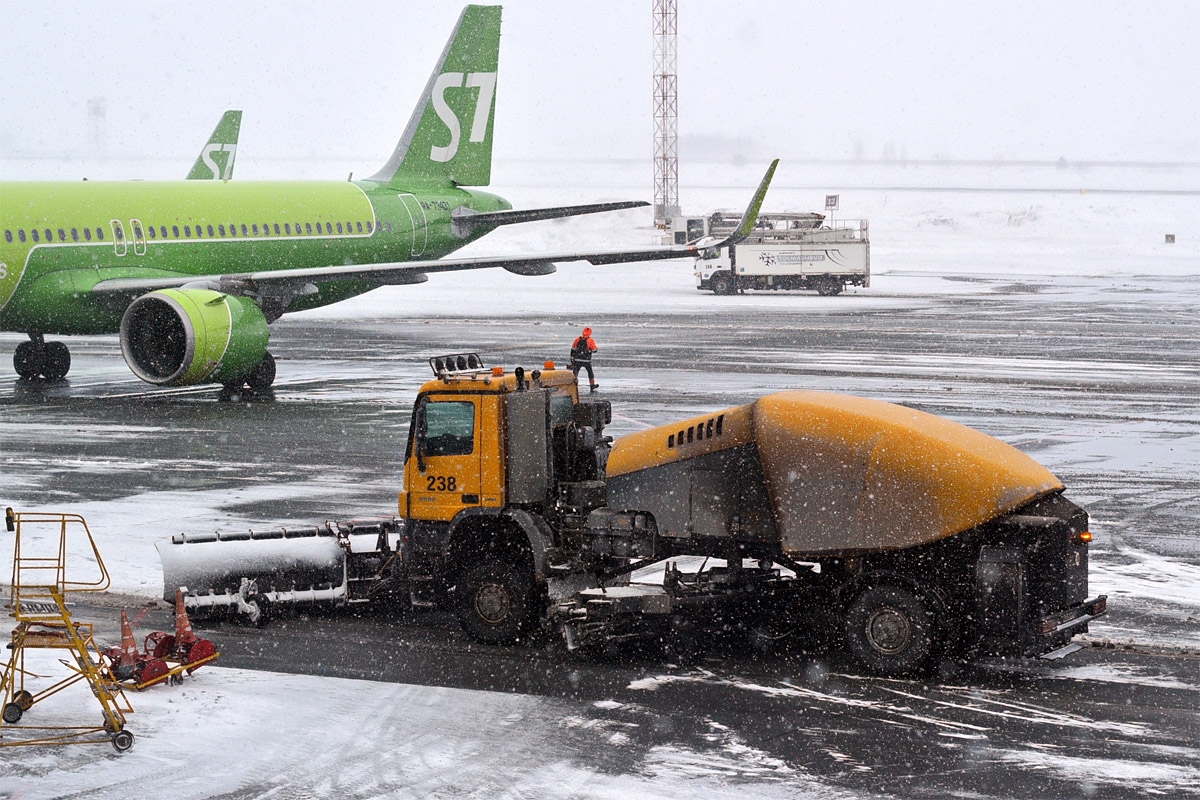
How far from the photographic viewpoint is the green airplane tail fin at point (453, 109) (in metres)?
40.1

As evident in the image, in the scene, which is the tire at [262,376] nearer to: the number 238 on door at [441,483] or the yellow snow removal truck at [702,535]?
the yellow snow removal truck at [702,535]

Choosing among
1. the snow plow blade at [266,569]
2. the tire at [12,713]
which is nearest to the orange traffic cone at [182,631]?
the snow plow blade at [266,569]

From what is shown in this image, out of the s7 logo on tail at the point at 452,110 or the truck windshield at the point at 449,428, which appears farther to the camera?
the s7 logo on tail at the point at 452,110

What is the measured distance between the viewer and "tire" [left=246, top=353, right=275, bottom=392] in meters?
30.3

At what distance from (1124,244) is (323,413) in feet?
309

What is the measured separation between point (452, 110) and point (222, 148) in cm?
2138

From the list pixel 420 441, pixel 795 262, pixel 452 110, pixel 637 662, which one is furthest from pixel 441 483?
pixel 795 262

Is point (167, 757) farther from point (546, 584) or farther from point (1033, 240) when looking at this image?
point (1033, 240)

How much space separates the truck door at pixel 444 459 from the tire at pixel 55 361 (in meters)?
22.4

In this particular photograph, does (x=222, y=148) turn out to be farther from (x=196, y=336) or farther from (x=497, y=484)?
(x=497, y=484)

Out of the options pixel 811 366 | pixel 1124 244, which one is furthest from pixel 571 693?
pixel 1124 244

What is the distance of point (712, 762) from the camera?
9.57 m

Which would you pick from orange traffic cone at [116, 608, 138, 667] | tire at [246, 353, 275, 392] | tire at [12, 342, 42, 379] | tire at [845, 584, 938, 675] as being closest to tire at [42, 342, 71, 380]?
tire at [12, 342, 42, 379]

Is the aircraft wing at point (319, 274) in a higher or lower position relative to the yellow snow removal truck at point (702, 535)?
higher
